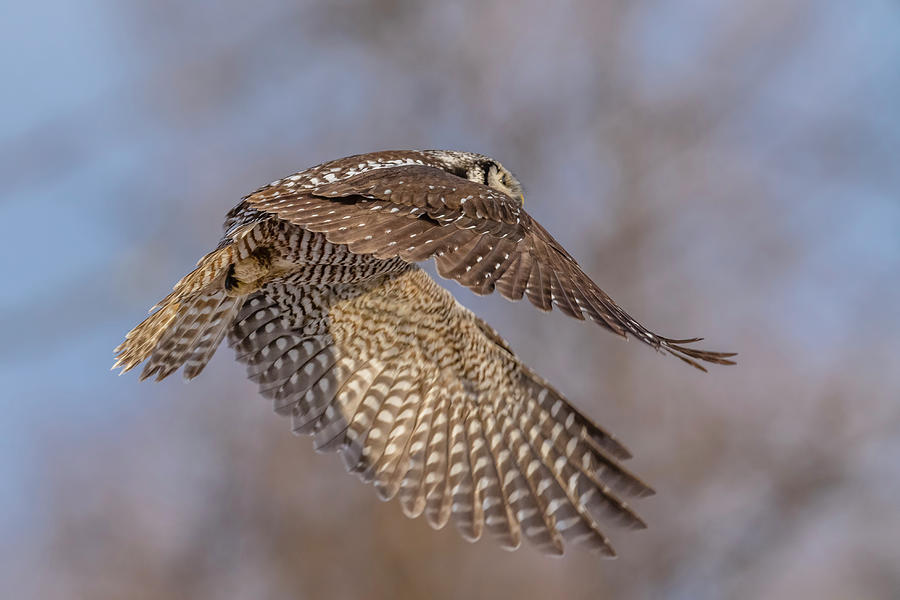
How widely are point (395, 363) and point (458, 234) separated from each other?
6.99 ft

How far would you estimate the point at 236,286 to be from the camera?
514 centimetres

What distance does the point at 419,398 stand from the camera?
19.0ft

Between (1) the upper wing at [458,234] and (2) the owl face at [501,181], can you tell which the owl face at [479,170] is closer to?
(2) the owl face at [501,181]

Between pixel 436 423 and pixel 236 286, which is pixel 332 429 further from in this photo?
pixel 236 286

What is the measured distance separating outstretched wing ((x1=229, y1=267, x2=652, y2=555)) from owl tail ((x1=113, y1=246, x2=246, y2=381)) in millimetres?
498

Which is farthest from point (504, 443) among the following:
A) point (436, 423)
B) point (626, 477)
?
point (626, 477)

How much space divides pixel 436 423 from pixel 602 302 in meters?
2.16

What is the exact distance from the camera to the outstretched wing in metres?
5.46

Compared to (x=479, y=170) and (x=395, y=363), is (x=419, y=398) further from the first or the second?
(x=479, y=170)

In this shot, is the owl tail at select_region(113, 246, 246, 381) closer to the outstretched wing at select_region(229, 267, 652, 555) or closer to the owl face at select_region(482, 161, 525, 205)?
the outstretched wing at select_region(229, 267, 652, 555)

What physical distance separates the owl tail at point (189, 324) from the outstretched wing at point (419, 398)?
498 millimetres

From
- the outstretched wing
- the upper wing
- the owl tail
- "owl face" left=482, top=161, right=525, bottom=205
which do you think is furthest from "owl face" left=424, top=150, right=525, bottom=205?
the owl tail

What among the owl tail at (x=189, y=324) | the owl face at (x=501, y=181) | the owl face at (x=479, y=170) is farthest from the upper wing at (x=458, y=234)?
the owl face at (x=501, y=181)

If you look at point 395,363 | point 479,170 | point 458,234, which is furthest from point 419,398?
point 458,234
